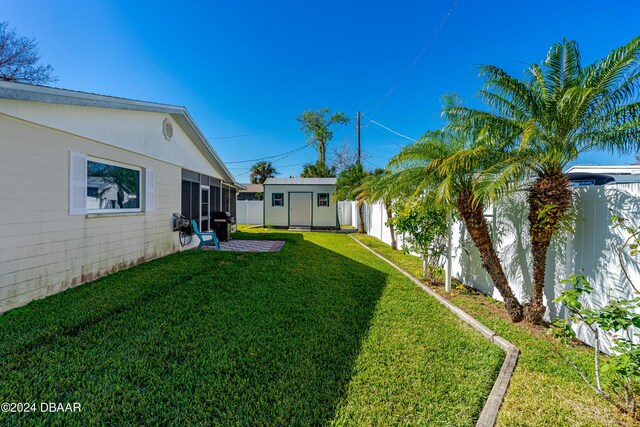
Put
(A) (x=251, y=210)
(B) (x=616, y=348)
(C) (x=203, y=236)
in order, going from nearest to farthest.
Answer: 1. (B) (x=616, y=348)
2. (C) (x=203, y=236)
3. (A) (x=251, y=210)

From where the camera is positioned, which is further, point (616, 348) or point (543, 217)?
point (543, 217)

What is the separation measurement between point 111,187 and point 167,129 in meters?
2.50

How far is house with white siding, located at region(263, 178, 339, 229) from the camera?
16.2m

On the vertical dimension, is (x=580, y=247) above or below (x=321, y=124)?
below

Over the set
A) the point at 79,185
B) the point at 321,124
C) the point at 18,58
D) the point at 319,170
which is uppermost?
the point at 321,124

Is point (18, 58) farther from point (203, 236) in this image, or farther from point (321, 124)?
point (321, 124)

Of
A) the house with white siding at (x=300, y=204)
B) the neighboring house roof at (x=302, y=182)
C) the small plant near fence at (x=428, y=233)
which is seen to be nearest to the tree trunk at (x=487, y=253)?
the small plant near fence at (x=428, y=233)

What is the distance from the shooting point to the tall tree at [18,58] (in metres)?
12.9

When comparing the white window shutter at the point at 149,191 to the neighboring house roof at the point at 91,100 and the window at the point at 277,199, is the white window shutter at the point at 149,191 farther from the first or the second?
the window at the point at 277,199

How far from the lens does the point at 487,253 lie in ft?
13.4

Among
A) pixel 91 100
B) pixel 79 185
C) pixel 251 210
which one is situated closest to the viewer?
pixel 91 100

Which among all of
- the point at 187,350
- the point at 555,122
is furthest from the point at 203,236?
the point at 555,122

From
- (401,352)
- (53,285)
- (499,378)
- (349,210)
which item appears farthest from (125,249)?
(349,210)

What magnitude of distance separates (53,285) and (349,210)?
1812 cm
